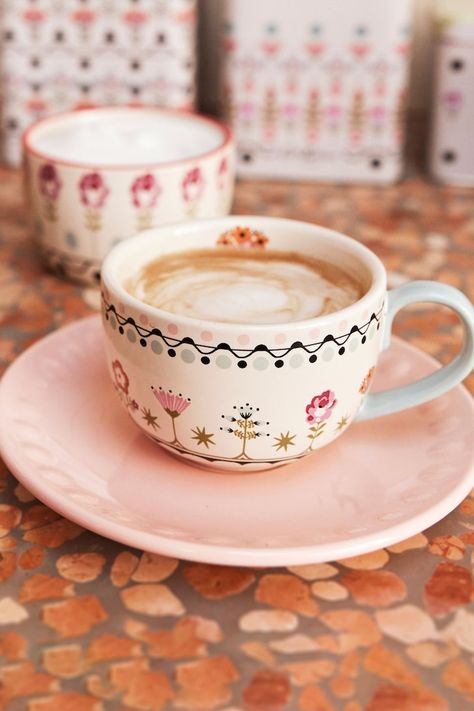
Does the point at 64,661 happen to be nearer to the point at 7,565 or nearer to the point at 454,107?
the point at 7,565

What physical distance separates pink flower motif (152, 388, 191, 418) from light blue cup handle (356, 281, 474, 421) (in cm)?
10

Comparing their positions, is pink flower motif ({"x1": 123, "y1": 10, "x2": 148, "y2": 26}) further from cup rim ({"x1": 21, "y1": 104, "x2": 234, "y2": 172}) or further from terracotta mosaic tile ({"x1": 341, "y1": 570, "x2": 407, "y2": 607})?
terracotta mosaic tile ({"x1": 341, "y1": 570, "x2": 407, "y2": 607})

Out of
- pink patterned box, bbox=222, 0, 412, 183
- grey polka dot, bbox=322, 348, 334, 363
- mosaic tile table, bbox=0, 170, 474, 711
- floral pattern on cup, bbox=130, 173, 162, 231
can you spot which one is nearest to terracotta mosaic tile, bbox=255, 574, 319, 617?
mosaic tile table, bbox=0, 170, 474, 711

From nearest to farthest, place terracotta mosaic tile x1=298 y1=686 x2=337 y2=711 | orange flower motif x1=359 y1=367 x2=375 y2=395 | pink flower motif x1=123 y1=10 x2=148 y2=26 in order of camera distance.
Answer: terracotta mosaic tile x1=298 y1=686 x2=337 y2=711 < orange flower motif x1=359 y1=367 x2=375 y2=395 < pink flower motif x1=123 y1=10 x2=148 y2=26

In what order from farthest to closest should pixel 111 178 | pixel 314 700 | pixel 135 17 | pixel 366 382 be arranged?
pixel 135 17, pixel 111 178, pixel 366 382, pixel 314 700

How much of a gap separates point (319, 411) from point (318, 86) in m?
0.61

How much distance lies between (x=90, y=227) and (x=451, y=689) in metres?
0.45

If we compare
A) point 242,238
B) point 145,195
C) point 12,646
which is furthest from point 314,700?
point 145,195

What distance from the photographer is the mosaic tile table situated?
0.39m

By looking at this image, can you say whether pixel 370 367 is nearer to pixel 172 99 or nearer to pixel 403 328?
pixel 403 328

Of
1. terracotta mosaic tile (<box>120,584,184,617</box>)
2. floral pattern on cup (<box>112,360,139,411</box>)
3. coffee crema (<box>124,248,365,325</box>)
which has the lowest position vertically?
terracotta mosaic tile (<box>120,584,184,617</box>)

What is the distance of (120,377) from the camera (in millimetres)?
496

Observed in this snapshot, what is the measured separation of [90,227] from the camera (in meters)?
0.73

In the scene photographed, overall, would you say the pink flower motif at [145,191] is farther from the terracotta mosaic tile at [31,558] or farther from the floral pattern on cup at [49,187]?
Answer: the terracotta mosaic tile at [31,558]
